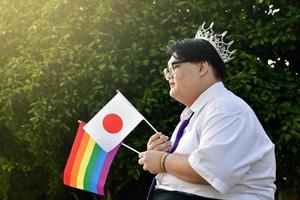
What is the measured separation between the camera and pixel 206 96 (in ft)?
7.49

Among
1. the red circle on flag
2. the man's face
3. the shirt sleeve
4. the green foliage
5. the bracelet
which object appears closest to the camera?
the shirt sleeve

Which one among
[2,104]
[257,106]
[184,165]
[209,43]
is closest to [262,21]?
[257,106]

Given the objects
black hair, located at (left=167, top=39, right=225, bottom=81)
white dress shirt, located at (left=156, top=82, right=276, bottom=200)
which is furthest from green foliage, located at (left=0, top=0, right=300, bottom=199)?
white dress shirt, located at (left=156, top=82, right=276, bottom=200)

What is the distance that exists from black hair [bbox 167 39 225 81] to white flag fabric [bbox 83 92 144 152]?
0.49 meters

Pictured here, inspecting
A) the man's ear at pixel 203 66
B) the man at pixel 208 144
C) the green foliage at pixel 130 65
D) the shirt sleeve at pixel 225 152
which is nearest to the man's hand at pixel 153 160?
the man at pixel 208 144

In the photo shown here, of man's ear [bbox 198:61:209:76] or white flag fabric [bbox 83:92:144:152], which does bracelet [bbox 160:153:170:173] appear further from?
white flag fabric [bbox 83:92:144:152]

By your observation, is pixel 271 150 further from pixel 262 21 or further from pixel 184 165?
pixel 262 21

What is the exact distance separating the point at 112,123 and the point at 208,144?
0.75 m

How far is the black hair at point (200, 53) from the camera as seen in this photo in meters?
2.34

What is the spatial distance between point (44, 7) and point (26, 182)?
3.04 m

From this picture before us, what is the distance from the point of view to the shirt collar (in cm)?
227

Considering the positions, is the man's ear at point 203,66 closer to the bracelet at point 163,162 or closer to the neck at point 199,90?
the neck at point 199,90

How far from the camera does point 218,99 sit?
2219mm

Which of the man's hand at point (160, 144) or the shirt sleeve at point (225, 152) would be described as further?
the man's hand at point (160, 144)
